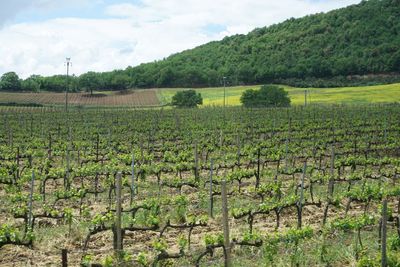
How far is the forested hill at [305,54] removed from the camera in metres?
117

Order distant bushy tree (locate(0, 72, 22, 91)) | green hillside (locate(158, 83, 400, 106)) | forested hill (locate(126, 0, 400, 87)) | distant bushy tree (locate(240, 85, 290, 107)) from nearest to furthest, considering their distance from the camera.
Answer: distant bushy tree (locate(240, 85, 290, 107)) → green hillside (locate(158, 83, 400, 106)) → distant bushy tree (locate(0, 72, 22, 91)) → forested hill (locate(126, 0, 400, 87))

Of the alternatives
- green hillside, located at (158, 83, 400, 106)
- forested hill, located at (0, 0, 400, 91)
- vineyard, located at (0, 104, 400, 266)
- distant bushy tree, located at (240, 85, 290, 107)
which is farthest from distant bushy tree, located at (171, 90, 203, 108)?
vineyard, located at (0, 104, 400, 266)

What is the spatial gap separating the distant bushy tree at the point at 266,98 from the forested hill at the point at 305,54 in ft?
149

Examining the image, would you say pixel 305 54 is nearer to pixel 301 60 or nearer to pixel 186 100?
pixel 301 60

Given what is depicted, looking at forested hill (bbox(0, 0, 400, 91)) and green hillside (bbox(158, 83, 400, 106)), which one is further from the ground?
forested hill (bbox(0, 0, 400, 91))

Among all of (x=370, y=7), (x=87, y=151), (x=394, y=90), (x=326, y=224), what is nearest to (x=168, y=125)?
(x=87, y=151)

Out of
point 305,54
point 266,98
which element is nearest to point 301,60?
point 305,54

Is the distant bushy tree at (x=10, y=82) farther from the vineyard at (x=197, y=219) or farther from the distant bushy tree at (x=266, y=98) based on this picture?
the vineyard at (x=197, y=219)

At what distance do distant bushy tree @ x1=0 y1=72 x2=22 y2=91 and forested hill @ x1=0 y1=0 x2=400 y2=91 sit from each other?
0.67 m

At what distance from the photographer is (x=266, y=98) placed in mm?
71625

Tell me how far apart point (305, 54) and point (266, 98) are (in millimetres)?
66002

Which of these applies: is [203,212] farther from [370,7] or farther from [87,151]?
[370,7]

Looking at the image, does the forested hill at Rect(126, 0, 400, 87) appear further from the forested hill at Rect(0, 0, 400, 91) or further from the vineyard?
the vineyard

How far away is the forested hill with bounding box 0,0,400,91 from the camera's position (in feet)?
365
